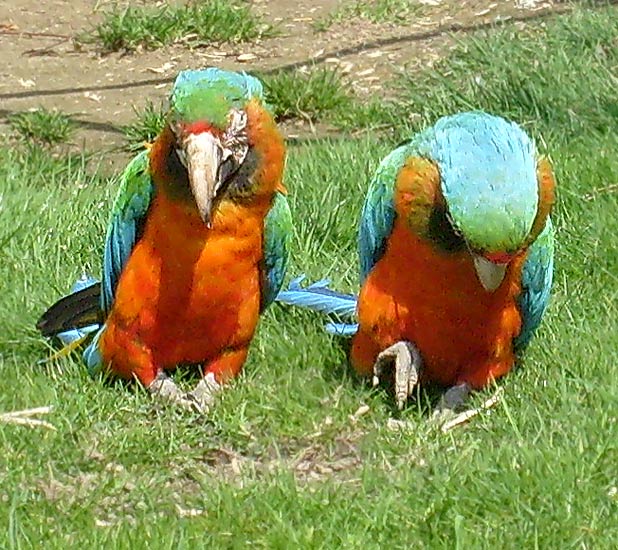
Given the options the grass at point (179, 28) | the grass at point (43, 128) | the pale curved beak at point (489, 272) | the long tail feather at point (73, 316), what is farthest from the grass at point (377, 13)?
the pale curved beak at point (489, 272)

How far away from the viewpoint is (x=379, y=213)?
3686mm

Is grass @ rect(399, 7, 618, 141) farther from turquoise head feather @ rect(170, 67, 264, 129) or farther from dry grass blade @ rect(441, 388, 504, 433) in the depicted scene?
turquoise head feather @ rect(170, 67, 264, 129)

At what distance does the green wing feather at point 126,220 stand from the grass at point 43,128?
7.20 feet

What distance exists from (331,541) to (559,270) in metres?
1.75

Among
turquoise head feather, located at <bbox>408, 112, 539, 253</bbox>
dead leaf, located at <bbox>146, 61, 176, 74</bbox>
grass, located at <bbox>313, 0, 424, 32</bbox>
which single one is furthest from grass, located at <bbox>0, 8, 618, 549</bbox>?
grass, located at <bbox>313, 0, 424, 32</bbox>

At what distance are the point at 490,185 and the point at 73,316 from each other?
58.7 inches

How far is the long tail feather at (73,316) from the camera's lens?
4.03 meters

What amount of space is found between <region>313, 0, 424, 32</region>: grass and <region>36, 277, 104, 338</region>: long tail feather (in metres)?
3.47

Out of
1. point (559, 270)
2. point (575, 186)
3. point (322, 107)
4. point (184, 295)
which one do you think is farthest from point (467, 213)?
point (322, 107)

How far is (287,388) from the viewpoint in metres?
3.82

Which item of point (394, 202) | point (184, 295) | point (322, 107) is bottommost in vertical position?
point (322, 107)

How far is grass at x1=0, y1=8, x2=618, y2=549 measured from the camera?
121 inches

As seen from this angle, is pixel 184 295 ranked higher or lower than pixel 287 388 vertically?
higher

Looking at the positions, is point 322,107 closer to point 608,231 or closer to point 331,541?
point 608,231
